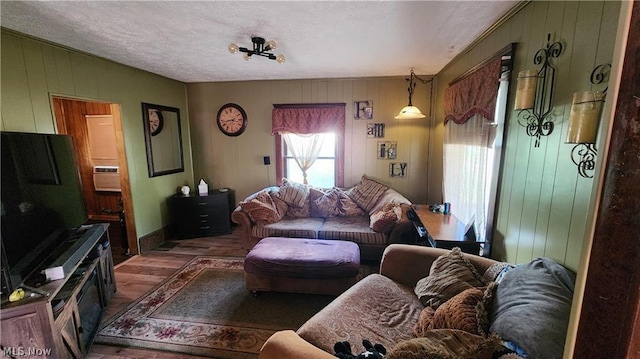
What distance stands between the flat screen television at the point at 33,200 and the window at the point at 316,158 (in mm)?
2635

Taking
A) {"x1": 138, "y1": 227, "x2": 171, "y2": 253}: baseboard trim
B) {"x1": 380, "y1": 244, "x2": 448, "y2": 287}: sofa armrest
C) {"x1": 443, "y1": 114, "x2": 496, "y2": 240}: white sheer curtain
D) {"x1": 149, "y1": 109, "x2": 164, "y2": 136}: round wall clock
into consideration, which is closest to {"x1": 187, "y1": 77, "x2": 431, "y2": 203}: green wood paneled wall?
{"x1": 149, "y1": 109, "x2": 164, "y2": 136}: round wall clock

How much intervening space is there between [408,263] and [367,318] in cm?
62

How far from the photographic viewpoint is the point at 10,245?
161 centimetres

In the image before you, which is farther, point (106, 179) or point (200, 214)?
point (106, 179)

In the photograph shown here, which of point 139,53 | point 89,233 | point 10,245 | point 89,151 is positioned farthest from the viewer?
point 89,151

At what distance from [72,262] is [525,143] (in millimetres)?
3147

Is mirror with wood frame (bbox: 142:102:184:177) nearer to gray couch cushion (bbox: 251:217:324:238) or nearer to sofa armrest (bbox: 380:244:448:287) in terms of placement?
gray couch cushion (bbox: 251:217:324:238)

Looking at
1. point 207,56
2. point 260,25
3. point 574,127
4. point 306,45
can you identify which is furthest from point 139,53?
point 574,127

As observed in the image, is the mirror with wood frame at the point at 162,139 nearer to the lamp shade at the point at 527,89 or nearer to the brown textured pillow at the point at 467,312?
the brown textured pillow at the point at 467,312

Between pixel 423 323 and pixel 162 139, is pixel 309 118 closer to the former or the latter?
pixel 162 139

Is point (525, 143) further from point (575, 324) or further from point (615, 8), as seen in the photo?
point (575, 324)

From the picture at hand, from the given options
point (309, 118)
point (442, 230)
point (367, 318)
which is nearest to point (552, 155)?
point (442, 230)

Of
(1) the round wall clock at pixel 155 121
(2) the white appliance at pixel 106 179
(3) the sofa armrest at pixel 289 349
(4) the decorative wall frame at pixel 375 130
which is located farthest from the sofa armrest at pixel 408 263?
(2) the white appliance at pixel 106 179

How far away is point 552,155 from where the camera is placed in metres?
1.43
